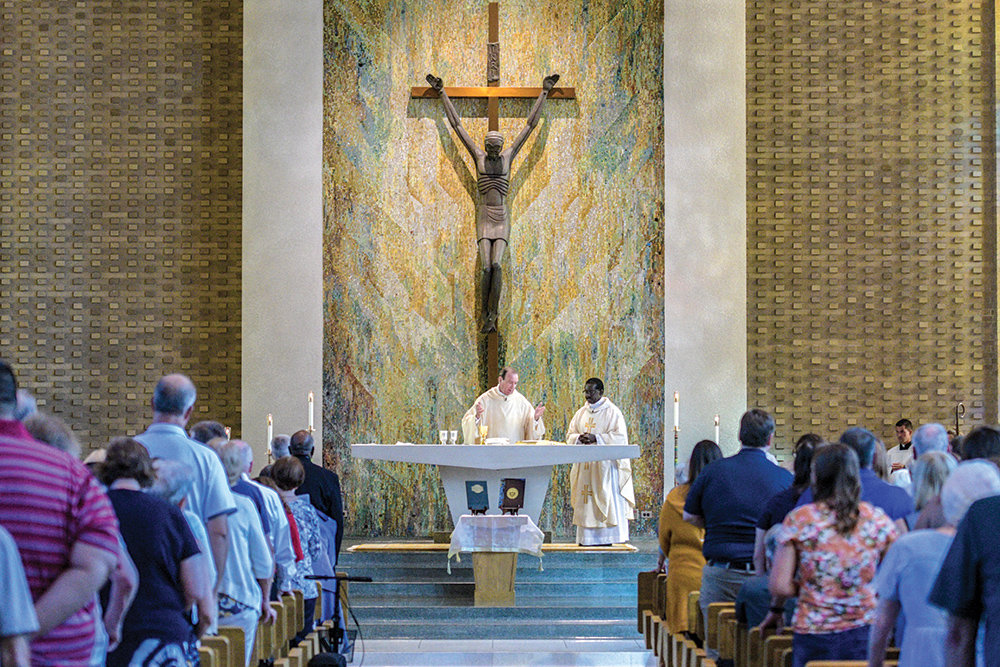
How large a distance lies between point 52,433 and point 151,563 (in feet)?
1.68

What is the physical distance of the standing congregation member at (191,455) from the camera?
4.13 m

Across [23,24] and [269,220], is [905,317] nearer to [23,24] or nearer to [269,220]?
[269,220]

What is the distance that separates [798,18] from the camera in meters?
11.6

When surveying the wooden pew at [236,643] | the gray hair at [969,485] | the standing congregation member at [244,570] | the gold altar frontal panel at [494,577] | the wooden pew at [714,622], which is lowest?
the gold altar frontal panel at [494,577]

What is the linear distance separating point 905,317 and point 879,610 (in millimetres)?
8766

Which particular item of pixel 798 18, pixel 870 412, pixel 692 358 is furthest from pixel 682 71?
pixel 870 412

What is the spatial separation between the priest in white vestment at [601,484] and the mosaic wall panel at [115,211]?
352 cm

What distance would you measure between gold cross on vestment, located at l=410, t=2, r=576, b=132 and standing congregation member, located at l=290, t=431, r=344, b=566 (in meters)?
5.02

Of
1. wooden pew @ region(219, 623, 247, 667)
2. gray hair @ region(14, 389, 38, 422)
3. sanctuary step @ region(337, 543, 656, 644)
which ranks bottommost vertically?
sanctuary step @ region(337, 543, 656, 644)

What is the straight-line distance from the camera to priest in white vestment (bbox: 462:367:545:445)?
10039 mm

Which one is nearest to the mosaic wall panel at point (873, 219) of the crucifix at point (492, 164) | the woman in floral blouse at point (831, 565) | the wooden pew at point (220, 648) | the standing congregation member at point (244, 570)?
the crucifix at point (492, 164)

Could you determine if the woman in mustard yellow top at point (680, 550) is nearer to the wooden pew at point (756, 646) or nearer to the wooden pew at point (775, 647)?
the wooden pew at point (756, 646)

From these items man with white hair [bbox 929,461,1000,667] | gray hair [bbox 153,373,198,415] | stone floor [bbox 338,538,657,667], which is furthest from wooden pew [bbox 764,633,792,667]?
stone floor [bbox 338,538,657,667]

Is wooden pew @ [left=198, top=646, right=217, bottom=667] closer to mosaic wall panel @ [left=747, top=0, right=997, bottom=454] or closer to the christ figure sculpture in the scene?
the christ figure sculpture
